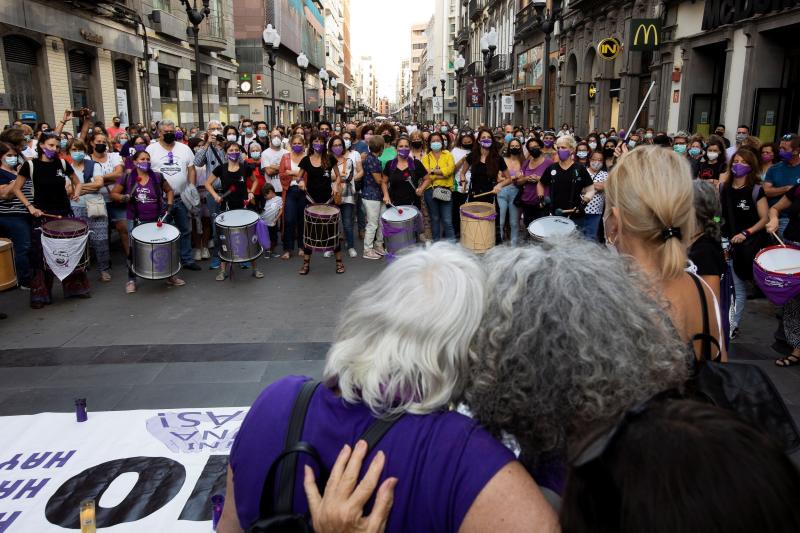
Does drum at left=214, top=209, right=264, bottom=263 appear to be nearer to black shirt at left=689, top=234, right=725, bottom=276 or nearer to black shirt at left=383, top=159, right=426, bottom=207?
black shirt at left=383, top=159, right=426, bottom=207

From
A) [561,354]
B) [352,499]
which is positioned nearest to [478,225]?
[561,354]

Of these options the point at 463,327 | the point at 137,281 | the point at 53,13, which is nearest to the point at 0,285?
the point at 137,281

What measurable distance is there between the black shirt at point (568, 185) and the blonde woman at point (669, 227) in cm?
678

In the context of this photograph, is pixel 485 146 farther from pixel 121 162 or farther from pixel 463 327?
pixel 463 327

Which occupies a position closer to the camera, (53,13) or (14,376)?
(14,376)

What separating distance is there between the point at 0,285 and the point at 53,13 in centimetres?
1337

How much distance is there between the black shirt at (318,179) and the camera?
31.3 ft

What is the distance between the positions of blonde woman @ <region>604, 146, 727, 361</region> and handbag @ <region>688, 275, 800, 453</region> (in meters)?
0.46

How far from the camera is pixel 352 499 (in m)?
1.37

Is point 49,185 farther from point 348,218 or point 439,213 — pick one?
point 439,213

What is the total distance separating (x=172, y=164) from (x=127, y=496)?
20.9 ft

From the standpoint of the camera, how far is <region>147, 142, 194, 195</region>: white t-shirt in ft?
28.2

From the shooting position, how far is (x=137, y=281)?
8.55 metres

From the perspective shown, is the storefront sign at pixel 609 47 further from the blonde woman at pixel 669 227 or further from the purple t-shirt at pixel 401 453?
the purple t-shirt at pixel 401 453
